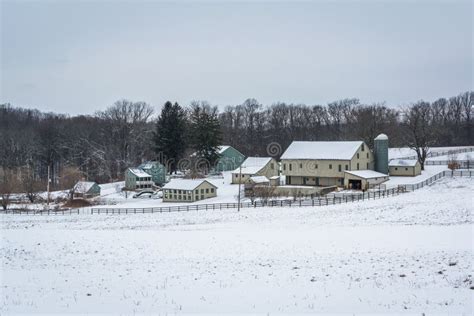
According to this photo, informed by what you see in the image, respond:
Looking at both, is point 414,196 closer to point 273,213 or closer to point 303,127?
point 273,213

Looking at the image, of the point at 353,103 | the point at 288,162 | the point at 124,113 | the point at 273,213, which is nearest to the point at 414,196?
the point at 273,213

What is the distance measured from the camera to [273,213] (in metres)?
38.6

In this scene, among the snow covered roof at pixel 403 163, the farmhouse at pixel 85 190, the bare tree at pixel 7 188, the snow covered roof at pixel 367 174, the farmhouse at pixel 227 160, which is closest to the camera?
the bare tree at pixel 7 188

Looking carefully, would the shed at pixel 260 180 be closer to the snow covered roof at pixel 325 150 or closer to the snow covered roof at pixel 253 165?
the snow covered roof at pixel 253 165

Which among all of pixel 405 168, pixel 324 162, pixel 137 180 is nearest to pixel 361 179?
Answer: pixel 324 162

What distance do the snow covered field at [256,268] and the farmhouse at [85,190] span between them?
27470 mm

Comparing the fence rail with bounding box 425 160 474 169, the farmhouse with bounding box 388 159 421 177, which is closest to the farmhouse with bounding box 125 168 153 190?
the farmhouse with bounding box 388 159 421 177

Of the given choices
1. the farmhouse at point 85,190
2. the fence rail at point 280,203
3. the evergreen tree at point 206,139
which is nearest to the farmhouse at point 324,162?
the fence rail at point 280,203

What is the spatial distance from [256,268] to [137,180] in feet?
171

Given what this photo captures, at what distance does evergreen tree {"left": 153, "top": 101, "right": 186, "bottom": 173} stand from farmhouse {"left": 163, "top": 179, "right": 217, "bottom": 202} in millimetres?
23849

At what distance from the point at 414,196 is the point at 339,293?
28.6m

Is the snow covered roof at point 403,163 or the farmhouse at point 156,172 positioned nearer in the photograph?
the snow covered roof at point 403,163

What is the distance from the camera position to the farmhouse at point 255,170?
62719mm

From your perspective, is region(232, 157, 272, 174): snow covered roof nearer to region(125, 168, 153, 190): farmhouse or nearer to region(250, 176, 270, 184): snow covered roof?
region(250, 176, 270, 184): snow covered roof
